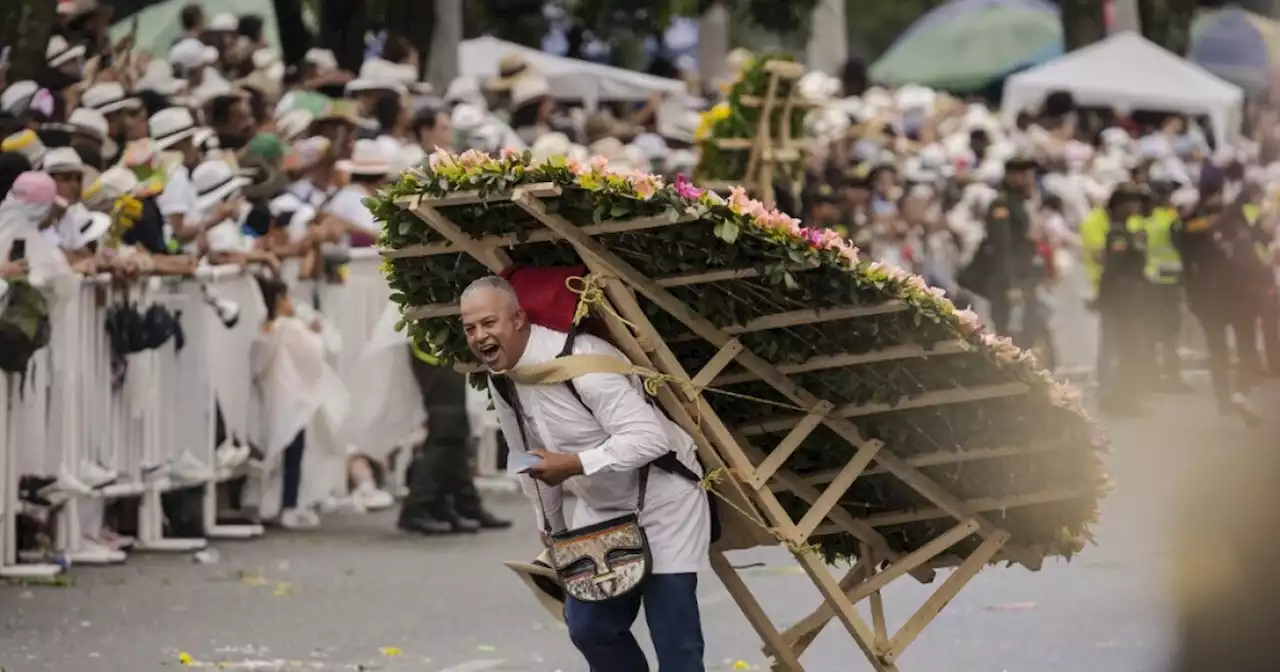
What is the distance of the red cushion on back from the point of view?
7289 mm

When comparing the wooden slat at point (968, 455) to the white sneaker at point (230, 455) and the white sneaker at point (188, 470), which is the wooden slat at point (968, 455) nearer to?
the white sneaker at point (188, 470)

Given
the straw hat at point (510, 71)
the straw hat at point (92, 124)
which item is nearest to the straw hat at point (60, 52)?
the straw hat at point (92, 124)

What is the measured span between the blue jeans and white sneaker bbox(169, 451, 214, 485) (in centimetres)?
615

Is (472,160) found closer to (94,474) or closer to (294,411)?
(94,474)

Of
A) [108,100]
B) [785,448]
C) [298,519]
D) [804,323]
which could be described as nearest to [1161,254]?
[298,519]

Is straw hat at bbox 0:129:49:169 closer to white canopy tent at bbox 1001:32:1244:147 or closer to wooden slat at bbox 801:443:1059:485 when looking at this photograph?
wooden slat at bbox 801:443:1059:485

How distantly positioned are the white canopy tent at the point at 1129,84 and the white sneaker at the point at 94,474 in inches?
911

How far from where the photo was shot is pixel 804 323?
7.30 meters

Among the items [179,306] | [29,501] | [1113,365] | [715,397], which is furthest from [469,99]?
[715,397]

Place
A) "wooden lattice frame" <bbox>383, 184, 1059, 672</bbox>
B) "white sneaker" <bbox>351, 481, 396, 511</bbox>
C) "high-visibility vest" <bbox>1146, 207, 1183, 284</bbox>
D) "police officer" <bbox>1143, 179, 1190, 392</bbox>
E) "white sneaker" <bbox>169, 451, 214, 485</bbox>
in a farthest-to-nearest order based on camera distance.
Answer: "high-visibility vest" <bbox>1146, 207, 1183, 284</bbox>
"police officer" <bbox>1143, 179, 1190, 392</bbox>
"white sneaker" <bbox>351, 481, 396, 511</bbox>
"white sneaker" <bbox>169, 451, 214, 485</bbox>
"wooden lattice frame" <bbox>383, 184, 1059, 672</bbox>

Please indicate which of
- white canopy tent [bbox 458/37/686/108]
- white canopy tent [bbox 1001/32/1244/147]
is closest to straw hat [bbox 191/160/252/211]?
white canopy tent [bbox 458/37/686/108]

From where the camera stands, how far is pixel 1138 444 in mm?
18609

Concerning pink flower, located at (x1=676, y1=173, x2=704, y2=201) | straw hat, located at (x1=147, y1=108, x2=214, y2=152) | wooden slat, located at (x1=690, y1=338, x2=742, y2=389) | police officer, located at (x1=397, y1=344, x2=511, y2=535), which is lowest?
police officer, located at (x1=397, y1=344, x2=511, y2=535)

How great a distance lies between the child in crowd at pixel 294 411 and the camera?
14.1 metres
